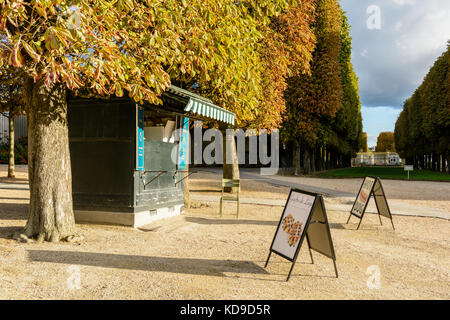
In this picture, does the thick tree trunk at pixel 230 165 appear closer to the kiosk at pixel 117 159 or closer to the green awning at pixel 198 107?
the green awning at pixel 198 107

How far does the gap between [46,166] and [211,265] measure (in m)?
3.73

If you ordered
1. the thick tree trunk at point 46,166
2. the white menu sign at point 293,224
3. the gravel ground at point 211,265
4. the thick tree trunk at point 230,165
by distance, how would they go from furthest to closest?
the thick tree trunk at point 230,165
the thick tree trunk at point 46,166
the white menu sign at point 293,224
the gravel ground at point 211,265

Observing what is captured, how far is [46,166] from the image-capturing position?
7.00m

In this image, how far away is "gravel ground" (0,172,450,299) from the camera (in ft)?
15.1

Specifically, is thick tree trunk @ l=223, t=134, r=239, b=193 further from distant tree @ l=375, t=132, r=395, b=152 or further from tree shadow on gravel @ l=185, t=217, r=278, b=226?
distant tree @ l=375, t=132, r=395, b=152

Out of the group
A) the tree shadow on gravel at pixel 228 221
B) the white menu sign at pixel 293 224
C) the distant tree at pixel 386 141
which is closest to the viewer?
the white menu sign at pixel 293 224

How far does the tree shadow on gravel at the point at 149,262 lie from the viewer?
5523mm

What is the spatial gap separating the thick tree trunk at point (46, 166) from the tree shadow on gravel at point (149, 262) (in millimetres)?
891

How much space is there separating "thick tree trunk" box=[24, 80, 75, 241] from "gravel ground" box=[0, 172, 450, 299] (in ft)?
1.40

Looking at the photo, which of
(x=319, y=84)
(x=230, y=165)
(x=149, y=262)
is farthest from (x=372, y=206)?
(x=319, y=84)

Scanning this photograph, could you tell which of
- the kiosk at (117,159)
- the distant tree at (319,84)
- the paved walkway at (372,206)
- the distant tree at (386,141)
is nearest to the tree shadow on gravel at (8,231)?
the kiosk at (117,159)

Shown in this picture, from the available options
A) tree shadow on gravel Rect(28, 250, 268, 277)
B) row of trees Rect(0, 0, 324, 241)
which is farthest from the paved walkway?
tree shadow on gravel Rect(28, 250, 268, 277)

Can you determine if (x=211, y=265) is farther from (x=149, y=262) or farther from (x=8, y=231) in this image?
(x=8, y=231)

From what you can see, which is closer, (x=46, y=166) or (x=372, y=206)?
(x=46, y=166)
